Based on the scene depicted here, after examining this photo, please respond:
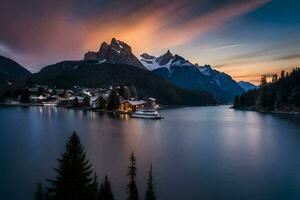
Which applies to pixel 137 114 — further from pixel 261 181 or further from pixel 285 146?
pixel 261 181

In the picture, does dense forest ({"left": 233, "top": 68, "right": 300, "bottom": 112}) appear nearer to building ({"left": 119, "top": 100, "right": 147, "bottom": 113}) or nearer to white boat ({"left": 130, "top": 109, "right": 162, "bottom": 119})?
building ({"left": 119, "top": 100, "right": 147, "bottom": 113})

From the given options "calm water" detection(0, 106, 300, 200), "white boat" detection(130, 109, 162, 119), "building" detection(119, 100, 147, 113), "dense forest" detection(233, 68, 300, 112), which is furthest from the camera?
"dense forest" detection(233, 68, 300, 112)

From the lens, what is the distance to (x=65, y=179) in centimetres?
1473

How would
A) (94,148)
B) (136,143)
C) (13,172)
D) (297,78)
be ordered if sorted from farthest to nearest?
(297,78) → (136,143) → (94,148) → (13,172)

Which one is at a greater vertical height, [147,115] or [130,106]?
[130,106]

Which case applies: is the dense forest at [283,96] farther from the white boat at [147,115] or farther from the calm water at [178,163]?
the calm water at [178,163]

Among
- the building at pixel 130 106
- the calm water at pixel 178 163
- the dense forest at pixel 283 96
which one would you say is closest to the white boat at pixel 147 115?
the building at pixel 130 106

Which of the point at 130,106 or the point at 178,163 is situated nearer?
the point at 178,163

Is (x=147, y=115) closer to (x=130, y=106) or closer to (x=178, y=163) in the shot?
(x=130, y=106)

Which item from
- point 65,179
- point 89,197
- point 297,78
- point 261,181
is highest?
→ point 297,78

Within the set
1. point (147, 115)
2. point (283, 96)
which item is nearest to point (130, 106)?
point (147, 115)

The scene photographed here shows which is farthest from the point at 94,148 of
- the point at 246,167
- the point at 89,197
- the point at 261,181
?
the point at 89,197

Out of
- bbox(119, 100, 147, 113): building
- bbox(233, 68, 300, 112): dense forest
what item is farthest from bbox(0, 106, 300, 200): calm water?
bbox(233, 68, 300, 112): dense forest

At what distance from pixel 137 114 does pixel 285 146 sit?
62.0m
